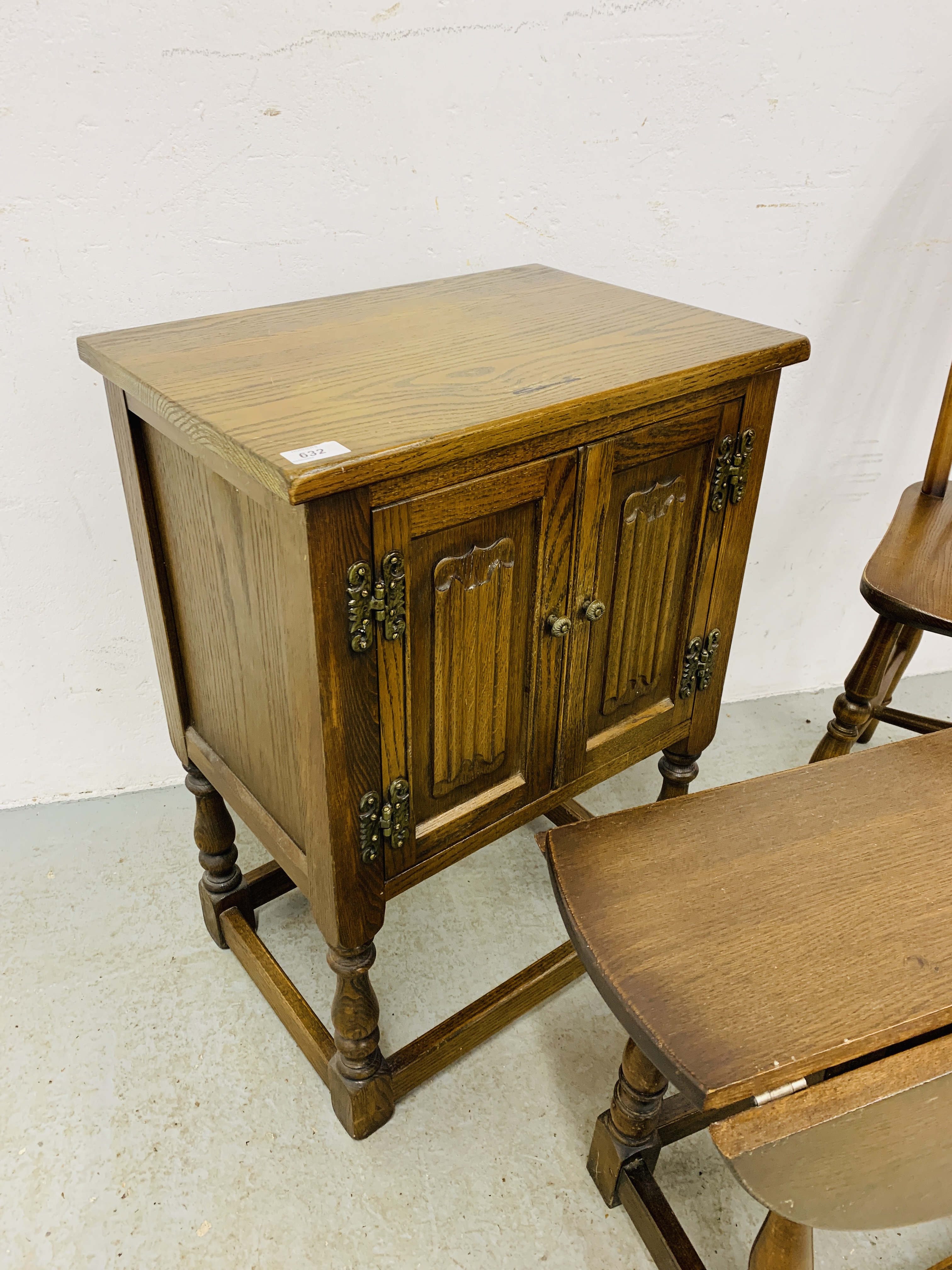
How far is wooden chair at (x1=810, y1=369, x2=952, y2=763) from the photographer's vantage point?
1.68 m

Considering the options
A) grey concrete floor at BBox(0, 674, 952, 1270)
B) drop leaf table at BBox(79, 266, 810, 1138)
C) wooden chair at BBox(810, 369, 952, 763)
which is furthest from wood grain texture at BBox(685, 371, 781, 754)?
grey concrete floor at BBox(0, 674, 952, 1270)

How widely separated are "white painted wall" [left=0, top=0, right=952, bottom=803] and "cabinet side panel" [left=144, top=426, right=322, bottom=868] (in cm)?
58

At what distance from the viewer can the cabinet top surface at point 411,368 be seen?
104cm

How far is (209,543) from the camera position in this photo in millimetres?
1265

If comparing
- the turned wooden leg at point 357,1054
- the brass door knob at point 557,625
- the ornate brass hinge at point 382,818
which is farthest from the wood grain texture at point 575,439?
the turned wooden leg at point 357,1054

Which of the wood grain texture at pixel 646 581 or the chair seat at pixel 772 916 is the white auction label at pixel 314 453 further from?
the chair seat at pixel 772 916

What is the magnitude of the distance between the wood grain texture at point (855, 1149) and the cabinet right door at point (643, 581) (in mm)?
622

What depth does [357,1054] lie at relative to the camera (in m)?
1.48

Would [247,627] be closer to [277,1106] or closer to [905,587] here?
[277,1106]

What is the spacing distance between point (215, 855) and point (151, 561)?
2.04 ft

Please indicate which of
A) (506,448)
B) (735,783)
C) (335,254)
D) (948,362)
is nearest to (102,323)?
(335,254)

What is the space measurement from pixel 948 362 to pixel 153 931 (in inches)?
87.6

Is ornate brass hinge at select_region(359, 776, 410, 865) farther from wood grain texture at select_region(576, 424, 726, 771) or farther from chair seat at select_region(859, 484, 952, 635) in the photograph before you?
chair seat at select_region(859, 484, 952, 635)

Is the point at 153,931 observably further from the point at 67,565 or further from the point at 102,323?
the point at 102,323
